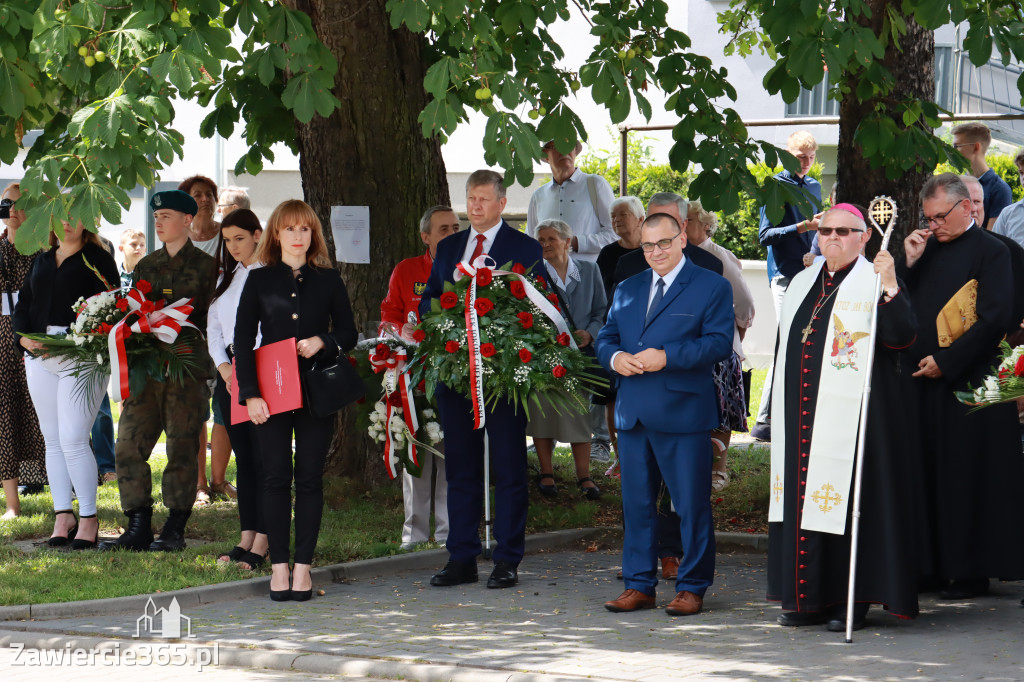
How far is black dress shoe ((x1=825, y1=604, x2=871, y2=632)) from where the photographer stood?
6.50 meters

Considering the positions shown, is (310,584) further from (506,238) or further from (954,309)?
(954,309)

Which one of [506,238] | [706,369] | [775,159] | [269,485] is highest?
[775,159]

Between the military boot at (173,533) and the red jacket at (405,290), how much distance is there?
1.79 meters

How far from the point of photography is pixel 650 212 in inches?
299

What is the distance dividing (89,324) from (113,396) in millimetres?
511

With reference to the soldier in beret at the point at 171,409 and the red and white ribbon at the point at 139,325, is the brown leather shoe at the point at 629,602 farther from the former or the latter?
the red and white ribbon at the point at 139,325

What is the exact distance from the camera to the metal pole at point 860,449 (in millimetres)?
6312

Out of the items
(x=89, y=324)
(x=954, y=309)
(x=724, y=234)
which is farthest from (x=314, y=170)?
(x=724, y=234)

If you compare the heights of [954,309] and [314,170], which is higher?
[314,170]

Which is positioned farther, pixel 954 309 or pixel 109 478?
pixel 109 478

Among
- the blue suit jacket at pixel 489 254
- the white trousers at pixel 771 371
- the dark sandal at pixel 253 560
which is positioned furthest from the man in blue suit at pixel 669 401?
the white trousers at pixel 771 371

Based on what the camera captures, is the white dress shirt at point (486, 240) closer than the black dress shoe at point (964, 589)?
No

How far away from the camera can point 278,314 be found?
733 centimetres

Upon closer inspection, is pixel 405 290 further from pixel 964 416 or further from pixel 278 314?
pixel 964 416
